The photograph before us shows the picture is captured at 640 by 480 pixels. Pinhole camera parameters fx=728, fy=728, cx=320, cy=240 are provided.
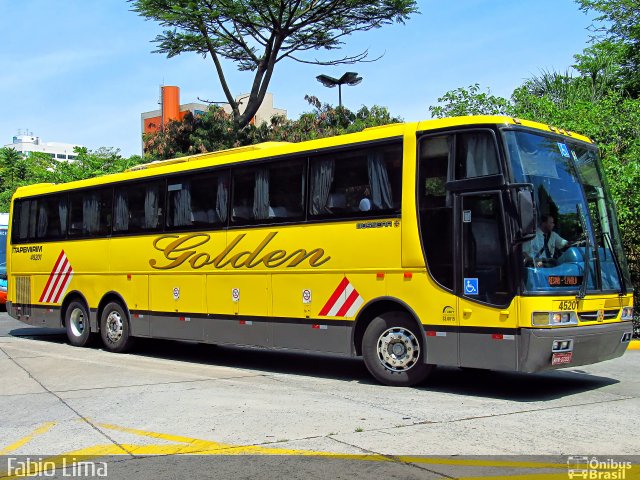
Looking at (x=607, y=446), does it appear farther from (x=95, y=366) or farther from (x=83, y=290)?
(x=83, y=290)

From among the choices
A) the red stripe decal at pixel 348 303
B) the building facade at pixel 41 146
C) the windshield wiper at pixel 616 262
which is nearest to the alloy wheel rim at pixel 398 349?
the red stripe decal at pixel 348 303

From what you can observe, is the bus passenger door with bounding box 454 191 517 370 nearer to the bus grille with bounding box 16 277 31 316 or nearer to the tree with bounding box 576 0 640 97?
the bus grille with bounding box 16 277 31 316

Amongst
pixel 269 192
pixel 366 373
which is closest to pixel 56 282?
pixel 269 192

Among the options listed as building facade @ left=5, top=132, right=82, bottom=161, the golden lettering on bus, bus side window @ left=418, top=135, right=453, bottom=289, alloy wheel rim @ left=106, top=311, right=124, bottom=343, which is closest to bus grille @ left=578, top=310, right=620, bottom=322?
bus side window @ left=418, top=135, right=453, bottom=289

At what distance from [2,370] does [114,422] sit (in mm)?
4839

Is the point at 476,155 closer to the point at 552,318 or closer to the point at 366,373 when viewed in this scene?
the point at 552,318

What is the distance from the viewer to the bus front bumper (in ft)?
27.5

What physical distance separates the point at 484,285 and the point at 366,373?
3.12m

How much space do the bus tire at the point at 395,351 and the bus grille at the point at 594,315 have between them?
79.1 inches

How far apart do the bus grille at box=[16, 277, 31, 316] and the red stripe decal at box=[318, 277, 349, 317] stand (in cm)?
903

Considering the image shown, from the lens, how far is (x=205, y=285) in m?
12.5

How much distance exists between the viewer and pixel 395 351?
32.1 feet

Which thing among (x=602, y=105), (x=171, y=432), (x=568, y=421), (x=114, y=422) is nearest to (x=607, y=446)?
(x=568, y=421)

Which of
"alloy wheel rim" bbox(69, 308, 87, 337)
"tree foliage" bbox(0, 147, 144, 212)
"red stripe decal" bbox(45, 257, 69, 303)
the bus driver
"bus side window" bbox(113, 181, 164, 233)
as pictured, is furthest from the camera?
"tree foliage" bbox(0, 147, 144, 212)
